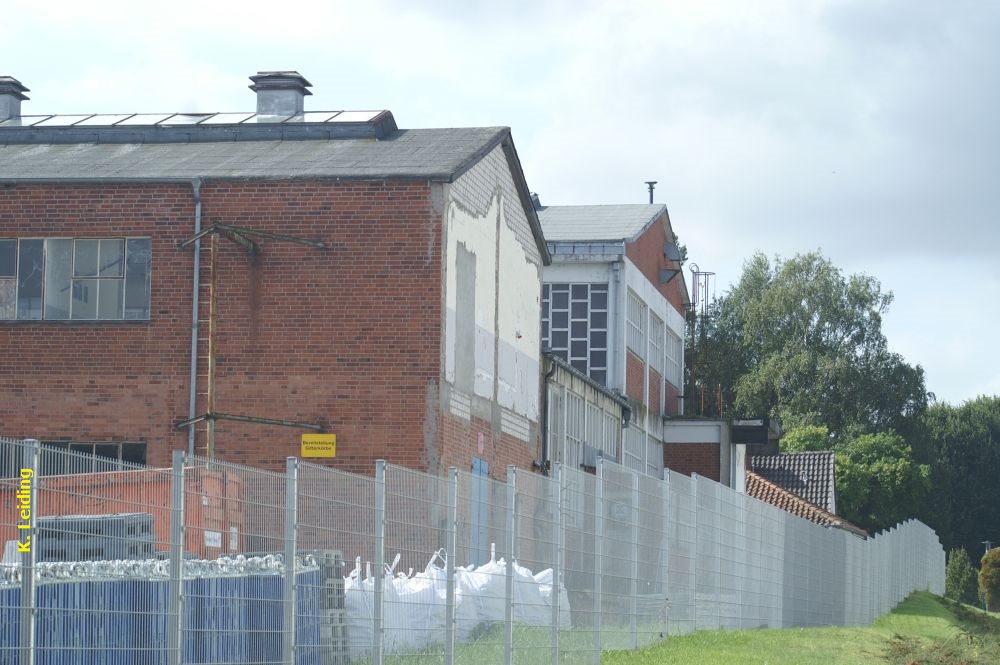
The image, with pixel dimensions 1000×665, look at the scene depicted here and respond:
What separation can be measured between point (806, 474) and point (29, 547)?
51784 millimetres

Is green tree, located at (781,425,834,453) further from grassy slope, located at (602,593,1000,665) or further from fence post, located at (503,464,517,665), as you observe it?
fence post, located at (503,464,517,665)

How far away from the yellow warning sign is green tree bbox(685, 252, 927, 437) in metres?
44.7

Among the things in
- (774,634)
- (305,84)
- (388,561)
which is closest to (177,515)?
(388,561)

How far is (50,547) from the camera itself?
25.9ft

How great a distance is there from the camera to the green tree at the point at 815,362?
68062 millimetres

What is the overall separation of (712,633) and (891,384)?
165 ft

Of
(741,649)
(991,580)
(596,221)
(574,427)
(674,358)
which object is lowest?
(991,580)

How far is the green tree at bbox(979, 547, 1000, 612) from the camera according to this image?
219ft

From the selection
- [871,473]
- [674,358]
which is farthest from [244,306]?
[871,473]

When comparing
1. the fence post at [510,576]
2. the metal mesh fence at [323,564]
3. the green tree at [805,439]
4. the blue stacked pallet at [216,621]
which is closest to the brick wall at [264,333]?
the metal mesh fence at [323,564]

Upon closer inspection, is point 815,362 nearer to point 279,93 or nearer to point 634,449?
point 634,449

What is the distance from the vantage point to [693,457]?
141ft

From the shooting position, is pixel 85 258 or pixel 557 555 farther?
pixel 85 258

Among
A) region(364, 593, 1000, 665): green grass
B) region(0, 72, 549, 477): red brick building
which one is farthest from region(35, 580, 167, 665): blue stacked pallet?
region(0, 72, 549, 477): red brick building
